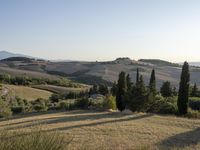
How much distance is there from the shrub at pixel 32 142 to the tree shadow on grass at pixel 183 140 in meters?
18.5

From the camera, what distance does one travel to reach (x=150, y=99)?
4581 cm

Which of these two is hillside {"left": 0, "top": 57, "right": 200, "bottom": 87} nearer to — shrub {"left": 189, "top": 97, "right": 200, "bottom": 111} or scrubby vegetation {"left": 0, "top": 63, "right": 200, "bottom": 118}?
shrub {"left": 189, "top": 97, "right": 200, "bottom": 111}

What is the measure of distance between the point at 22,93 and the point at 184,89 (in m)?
47.3

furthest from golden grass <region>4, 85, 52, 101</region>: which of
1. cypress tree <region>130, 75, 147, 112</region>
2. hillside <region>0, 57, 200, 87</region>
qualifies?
cypress tree <region>130, 75, 147, 112</region>

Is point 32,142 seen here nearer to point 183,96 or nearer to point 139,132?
point 139,132

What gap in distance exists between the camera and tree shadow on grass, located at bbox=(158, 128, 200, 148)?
23431 millimetres

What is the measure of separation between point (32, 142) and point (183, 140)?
22087mm

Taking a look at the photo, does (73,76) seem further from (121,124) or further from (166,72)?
(121,124)

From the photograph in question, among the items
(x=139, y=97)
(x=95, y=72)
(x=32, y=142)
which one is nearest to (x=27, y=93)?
(x=139, y=97)

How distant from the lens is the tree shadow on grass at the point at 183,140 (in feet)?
76.9

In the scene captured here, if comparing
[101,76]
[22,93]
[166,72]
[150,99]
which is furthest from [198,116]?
[166,72]

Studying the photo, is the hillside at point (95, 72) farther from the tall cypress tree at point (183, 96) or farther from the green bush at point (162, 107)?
the tall cypress tree at point (183, 96)

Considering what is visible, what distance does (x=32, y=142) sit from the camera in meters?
4.80

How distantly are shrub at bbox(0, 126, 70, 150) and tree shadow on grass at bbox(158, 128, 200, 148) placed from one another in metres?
18.5
